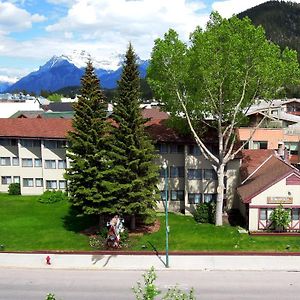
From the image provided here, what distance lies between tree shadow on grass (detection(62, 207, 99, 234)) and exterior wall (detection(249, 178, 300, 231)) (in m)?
13.9

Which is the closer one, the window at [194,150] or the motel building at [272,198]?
the motel building at [272,198]

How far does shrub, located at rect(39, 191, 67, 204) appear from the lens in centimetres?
4723

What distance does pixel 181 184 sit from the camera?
147 feet

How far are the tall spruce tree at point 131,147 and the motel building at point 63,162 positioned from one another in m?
6.46

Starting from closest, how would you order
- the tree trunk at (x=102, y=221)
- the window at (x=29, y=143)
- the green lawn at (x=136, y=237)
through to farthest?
1. the green lawn at (x=136, y=237)
2. the tree trunk at (x=102, y=221)
3. the window at (x=29, y=143)

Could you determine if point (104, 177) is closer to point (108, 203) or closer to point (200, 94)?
point (108, 203)

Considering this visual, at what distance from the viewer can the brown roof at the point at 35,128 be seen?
4850 centimetres

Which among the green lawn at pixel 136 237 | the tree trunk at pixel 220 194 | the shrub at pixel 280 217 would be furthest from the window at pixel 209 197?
the shrub at pixel 280 217

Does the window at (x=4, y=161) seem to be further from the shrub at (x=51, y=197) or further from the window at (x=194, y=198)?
the window at (x=194, y=198)

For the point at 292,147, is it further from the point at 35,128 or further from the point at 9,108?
the point at 9,108

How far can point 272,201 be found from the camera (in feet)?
121

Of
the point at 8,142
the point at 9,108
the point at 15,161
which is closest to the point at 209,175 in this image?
the point at 15,161

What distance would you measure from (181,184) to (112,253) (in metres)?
13.5

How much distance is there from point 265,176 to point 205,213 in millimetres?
6423
